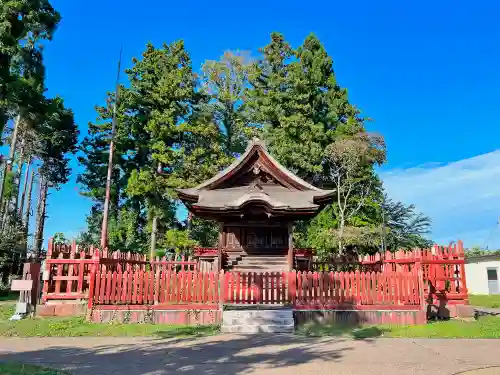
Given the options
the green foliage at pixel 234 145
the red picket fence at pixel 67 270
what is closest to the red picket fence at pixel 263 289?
the red picket fence at pixel 67 270

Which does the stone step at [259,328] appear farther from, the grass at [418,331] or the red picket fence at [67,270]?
the red picket fence at [67,270]

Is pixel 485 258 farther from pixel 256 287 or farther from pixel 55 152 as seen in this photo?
pixel 55 152

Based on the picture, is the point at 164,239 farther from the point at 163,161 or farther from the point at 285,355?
the point at 285,355

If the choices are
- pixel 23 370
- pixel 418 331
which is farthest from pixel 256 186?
pixel 23 370

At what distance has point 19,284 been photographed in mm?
12828

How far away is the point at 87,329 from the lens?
11.0 meters

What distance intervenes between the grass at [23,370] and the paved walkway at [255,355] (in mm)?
468

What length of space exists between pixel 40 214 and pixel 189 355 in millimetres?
38158

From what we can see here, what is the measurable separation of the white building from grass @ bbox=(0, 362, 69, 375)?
31.1 metres

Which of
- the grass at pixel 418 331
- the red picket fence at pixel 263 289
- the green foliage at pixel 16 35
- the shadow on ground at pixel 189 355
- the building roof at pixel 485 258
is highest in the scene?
the green foliage at pixel 16 35

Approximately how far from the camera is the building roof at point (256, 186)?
17.2m

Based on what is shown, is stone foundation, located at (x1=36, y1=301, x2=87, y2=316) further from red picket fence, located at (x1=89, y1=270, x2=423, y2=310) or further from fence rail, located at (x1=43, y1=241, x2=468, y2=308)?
red picket fence, located at (x1=89, y1=270, x2=423, y2=310)

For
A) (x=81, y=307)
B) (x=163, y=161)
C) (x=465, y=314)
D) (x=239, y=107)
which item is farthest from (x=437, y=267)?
(x=239, y=107)

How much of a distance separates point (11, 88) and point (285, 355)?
1551 cm
